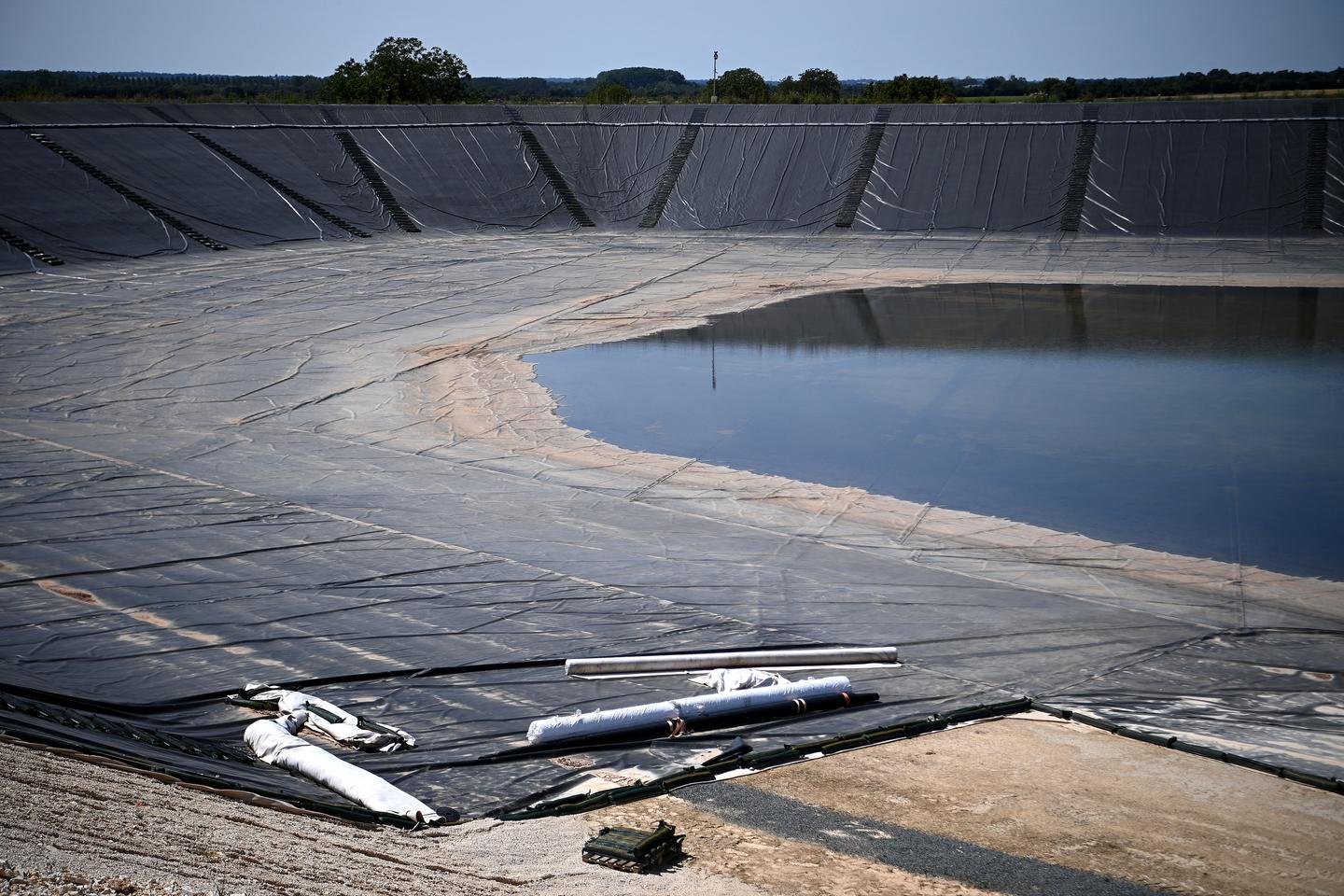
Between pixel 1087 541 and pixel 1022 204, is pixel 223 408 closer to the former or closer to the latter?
pixel 1087 541

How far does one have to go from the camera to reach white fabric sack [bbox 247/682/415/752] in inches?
292

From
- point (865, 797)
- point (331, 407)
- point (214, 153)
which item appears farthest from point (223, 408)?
point (214, 153)

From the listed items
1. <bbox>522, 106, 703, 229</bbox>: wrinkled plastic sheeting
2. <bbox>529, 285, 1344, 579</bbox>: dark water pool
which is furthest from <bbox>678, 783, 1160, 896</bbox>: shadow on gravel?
<bbox>522, 106, 703, 229</bbox>: wrinkled plastic sheeting

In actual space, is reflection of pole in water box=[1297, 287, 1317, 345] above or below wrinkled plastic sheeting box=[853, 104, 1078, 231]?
below

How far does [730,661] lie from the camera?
8.81 meters

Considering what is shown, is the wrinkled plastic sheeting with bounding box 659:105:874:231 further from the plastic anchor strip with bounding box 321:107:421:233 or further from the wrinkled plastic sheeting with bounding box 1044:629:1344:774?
the wrinkled plastic sheeting with bounding box 1044:629:1344:774

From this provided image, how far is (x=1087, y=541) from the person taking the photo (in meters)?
11.8

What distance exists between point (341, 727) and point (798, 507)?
6389mm

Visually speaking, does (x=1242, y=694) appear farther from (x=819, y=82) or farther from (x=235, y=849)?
(x=819, y=82)

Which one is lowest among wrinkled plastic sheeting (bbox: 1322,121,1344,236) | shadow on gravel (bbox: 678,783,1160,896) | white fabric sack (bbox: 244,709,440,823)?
white fabric sack (bbox: 244,709,440,823)

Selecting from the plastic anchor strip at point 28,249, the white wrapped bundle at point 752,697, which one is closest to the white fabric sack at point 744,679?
the white wrapped bundle at point 752,697

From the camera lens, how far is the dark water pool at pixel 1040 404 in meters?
13.1

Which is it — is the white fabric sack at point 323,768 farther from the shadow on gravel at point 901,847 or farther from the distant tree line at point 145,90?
the distant tree line at point 145,90

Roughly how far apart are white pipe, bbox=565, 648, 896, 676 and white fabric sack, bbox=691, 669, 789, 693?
0.34 meters
